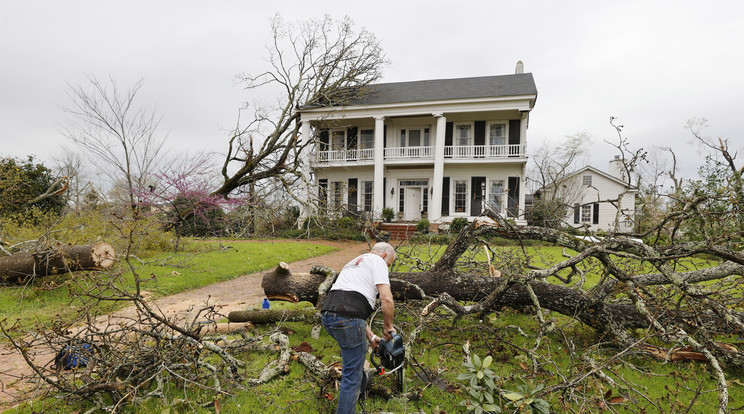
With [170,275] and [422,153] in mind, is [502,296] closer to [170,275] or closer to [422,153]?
[170,275]

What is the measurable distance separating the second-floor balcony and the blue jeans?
1616cm

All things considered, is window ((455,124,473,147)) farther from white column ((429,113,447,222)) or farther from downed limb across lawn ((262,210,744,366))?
downed limb across lawn ((262,210,744,366))

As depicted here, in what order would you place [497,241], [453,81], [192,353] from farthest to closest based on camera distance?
[453,81], [497,241], [192,353]

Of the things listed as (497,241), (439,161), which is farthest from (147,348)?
(439,161)

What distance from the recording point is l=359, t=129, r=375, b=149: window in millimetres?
20594

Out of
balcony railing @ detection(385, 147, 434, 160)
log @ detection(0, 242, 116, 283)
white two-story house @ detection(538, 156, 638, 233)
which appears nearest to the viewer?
log @ detection(0, 242, 116, 283)

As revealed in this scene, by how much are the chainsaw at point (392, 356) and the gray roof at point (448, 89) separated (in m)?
16.8

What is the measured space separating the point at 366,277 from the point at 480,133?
1801 cm

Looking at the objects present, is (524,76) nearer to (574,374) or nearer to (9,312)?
(574,374)

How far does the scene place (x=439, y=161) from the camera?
18250 millimetres

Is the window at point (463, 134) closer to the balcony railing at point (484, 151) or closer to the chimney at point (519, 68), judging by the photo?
the balcony railing at point (484, 151)

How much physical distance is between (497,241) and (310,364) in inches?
Result: 480

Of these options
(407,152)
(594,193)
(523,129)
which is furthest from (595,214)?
(407,152)

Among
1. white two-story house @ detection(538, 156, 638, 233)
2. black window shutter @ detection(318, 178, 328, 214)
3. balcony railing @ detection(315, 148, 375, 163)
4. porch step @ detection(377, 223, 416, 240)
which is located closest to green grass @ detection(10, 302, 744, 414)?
black window shutter @ detection(318, 178, 328, 214)
